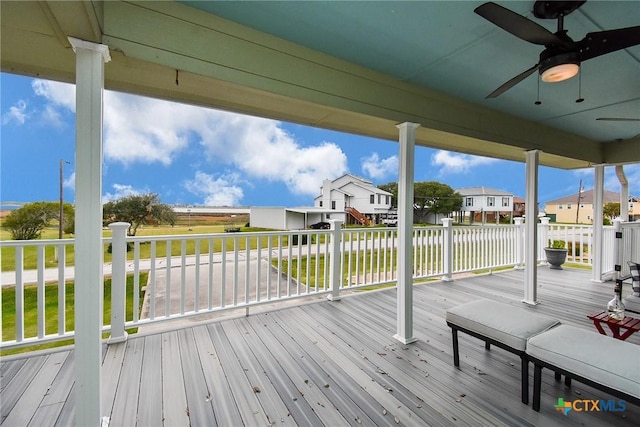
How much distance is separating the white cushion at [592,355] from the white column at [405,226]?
109 centimetres

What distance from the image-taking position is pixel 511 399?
6.28ft

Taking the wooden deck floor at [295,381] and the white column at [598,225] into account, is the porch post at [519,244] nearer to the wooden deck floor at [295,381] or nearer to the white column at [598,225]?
the white column at [598,225]

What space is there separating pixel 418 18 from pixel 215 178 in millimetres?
8465

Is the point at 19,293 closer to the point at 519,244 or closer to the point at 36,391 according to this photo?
the point at 36,391

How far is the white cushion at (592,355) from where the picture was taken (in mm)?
1454

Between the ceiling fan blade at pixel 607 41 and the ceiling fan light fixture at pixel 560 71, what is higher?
the ceiling fan blade at pixel 607 41

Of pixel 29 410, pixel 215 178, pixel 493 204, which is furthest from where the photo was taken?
pixel 493 204

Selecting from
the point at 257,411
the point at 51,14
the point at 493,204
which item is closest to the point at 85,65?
the point at 51,14

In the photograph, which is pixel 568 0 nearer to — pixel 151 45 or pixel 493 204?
pixel 151 45

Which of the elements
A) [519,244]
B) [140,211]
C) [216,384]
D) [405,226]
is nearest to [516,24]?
[405,226]

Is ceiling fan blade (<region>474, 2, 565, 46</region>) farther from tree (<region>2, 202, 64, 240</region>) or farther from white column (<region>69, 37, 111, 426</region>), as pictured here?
tree (<region>2, 202, 64, 240</region>)

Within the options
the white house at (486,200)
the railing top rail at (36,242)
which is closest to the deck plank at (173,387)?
the railing top rail at (36,242)

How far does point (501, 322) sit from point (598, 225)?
189 inches

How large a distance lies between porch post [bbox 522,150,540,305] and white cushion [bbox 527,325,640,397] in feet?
7.78
